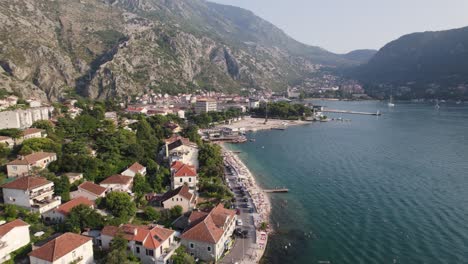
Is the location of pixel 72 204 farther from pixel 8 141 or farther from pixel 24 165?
pixel 8 141

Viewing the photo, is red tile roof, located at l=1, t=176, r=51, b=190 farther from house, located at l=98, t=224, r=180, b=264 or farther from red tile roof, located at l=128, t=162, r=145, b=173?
red tile roof, located at l=128, t=162, r=145, b=173

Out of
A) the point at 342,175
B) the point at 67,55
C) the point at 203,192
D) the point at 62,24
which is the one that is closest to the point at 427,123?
the point at 342,175

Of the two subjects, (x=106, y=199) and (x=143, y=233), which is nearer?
(x=143, y=233)

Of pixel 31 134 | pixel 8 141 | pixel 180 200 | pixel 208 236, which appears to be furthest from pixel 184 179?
pixel 8 141

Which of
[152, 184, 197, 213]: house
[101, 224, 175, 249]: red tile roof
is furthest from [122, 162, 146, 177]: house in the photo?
[101, 224, 175, 249]: red tile roof

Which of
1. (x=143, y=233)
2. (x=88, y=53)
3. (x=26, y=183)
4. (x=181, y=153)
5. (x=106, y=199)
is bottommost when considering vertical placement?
(x=143, y=233)

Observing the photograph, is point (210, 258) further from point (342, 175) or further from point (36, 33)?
point (36, 33)

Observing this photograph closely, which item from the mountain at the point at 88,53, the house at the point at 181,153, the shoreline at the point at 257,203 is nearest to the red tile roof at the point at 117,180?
the house at the point at 181,153
